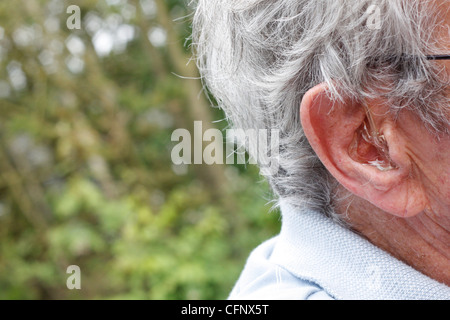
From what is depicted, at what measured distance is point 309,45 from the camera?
1.08 meters

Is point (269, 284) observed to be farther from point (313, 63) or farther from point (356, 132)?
point (313, 63)

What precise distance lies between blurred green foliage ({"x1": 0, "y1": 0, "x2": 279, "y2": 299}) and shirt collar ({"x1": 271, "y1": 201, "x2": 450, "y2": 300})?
8.67 feet

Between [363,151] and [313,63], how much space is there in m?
0.21

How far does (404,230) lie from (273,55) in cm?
47

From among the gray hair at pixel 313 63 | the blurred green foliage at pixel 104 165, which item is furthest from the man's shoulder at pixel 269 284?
the blurred green foliage at pixel 104 165

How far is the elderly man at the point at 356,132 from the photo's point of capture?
1043 mm

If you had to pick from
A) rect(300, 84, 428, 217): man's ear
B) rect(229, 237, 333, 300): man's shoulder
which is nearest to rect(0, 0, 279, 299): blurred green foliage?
rect(229, 237, 333, 300): man's shoulder

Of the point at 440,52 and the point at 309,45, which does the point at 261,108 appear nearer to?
the point at 309,45

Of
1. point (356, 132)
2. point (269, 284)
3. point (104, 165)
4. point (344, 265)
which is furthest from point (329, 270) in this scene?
point (104, 165)

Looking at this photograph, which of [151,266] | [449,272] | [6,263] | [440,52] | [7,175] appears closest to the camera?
[440,52]

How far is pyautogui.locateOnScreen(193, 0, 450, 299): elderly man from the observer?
1.04 meters

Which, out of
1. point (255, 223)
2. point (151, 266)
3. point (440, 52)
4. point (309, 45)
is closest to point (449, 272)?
point (440, 52)

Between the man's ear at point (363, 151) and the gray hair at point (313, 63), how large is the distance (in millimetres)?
33

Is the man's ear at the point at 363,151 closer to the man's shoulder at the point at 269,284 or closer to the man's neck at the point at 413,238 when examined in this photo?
the man's neck at the point at 413,238
